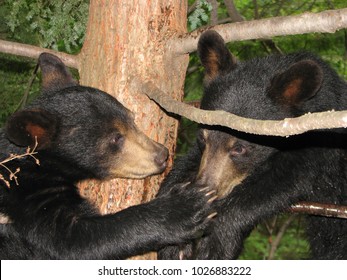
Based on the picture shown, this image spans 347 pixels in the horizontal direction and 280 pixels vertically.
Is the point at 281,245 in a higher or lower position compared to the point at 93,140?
lower

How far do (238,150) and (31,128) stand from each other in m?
1.71

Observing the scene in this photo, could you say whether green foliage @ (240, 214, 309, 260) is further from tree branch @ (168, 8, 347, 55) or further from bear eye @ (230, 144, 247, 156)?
tree branch @ (168, 8, 347, 55)

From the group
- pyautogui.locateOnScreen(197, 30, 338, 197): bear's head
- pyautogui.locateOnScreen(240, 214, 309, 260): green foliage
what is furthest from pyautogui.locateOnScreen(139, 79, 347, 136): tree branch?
pyautogui.locateOnScreen(240, 214, 309, 260): green foliage

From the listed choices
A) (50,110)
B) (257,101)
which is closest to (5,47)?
(50,110)

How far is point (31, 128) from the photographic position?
4.59 metres

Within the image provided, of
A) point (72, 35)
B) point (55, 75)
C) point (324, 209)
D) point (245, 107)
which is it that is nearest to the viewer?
point (324, 209)

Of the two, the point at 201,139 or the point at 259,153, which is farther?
the point at 201,139

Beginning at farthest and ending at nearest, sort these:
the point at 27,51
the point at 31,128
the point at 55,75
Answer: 1. the point at 55,75
2. the point at 27,51
3. the point at 31,128

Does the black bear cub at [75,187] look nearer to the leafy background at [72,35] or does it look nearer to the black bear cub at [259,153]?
the black bear cub at [259,153]

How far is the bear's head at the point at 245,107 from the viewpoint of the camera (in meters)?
4.85

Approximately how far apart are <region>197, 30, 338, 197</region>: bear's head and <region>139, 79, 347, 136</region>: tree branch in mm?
791

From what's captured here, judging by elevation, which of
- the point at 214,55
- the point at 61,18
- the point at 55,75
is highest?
the point at 61,18

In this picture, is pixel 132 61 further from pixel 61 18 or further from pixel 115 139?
pixel 61 18

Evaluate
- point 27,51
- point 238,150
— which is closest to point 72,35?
point 27,51
